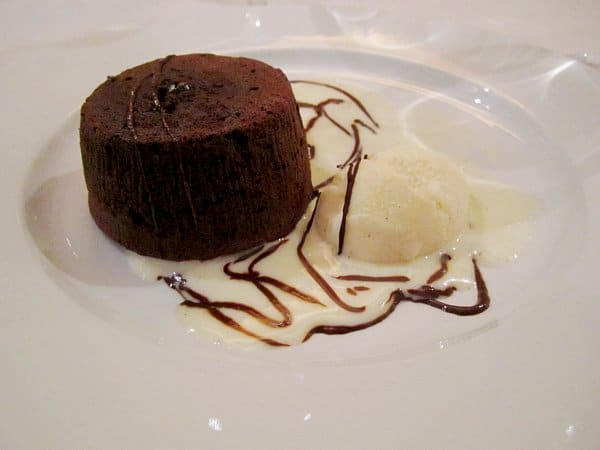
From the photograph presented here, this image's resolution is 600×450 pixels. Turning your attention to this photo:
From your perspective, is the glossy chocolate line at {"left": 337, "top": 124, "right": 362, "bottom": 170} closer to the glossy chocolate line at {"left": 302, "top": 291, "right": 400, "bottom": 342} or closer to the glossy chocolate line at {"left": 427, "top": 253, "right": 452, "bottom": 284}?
the glossy chocolate line at {"left": 427, "top": 253, "right": 452, "bottom": 284}

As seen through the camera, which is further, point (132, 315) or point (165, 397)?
point (132, 315)

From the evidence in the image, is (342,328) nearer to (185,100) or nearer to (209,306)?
(209,306)

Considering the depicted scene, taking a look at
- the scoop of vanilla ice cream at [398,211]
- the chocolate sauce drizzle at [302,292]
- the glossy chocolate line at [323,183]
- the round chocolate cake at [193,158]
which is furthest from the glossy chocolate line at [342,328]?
the glossy chocolate line at [323,183]

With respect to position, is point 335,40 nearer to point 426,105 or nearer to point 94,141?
point 426,105

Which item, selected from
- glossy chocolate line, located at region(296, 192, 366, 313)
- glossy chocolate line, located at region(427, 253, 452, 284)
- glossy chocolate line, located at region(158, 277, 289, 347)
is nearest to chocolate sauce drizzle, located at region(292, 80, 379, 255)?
glossy chocolate line, located at region(296, 192, 366, 313)

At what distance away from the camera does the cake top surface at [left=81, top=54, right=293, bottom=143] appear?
1582 millimetres

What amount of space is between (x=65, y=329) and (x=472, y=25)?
2.13 m

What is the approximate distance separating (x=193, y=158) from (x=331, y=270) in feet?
1.69

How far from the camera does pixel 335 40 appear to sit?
2.69 meters

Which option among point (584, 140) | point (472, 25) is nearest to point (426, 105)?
point (472, 25)

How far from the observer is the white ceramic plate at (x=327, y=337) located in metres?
1.16

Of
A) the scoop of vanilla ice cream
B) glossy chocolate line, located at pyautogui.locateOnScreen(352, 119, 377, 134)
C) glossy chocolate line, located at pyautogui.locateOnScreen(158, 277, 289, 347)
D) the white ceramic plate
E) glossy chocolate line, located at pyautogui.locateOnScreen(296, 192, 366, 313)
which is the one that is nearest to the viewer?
the white ceramic plate

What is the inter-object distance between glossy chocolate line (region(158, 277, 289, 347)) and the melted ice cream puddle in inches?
0.5

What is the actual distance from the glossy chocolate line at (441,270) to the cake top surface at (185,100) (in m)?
0.66
